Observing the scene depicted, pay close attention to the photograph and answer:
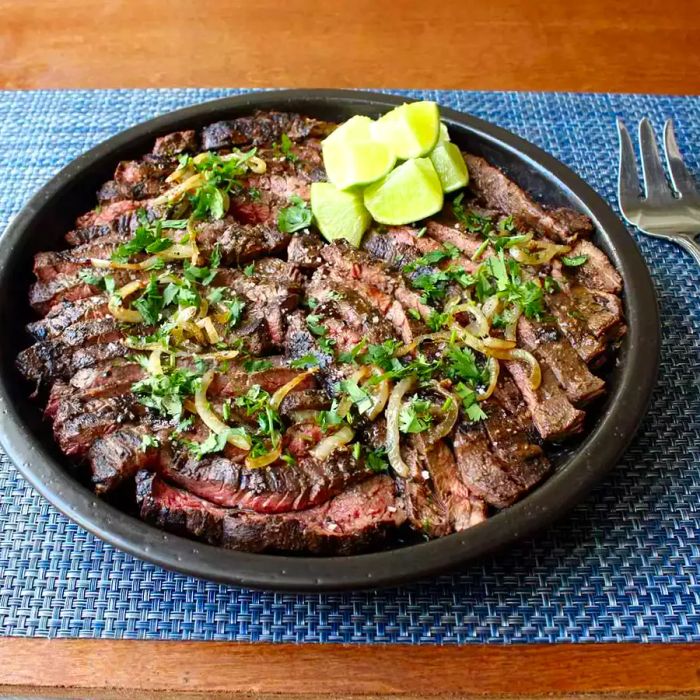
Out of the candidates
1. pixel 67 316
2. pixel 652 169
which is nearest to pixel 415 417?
pixel 67 316

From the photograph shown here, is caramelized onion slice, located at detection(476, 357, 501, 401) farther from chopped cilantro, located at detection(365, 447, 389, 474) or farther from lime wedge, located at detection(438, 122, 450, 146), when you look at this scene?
lime wedge, located at detection(438, 122, 450, 146)

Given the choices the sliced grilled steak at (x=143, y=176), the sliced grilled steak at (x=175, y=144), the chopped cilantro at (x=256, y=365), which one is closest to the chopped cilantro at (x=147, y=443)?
the chopped cilantro at (x=256, y=365)

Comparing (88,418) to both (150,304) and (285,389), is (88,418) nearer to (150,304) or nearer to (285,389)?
(150,304)

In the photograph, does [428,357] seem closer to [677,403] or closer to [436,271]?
[436,271]

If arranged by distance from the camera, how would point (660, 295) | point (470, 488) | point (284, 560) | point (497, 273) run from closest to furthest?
1. point (284, 560)
2. point (470, 488)
3. point (497, 273)
4. point (660, 295)

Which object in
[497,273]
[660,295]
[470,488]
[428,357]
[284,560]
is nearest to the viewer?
[284,560]

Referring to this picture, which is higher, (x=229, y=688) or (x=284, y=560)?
(x=284, y=560)

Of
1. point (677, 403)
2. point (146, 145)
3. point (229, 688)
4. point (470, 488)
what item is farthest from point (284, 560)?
point (146, 145)
